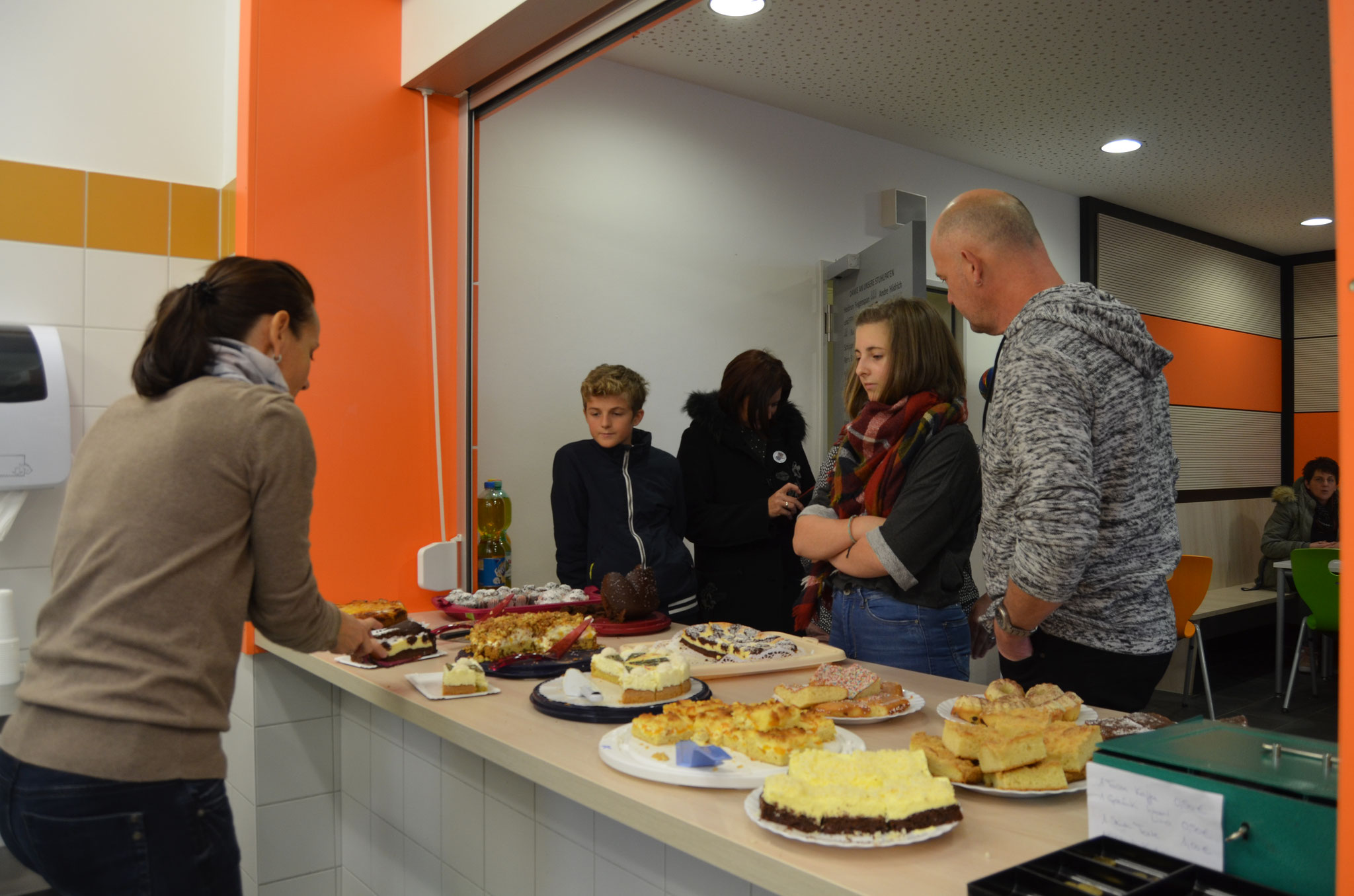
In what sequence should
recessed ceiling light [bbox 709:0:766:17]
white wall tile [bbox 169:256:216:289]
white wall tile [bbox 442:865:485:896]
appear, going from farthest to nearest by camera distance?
recessed ceiling light [bbox 709:0:766:17] → white wall tile [bbox 169:256:216:289] → white wall tile [bbox 442:865:485:896]

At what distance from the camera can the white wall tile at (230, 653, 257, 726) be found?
2.69m

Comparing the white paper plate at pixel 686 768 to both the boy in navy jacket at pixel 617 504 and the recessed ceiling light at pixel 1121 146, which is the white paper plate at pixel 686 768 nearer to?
the boy in navy jacket at pixel 617 504

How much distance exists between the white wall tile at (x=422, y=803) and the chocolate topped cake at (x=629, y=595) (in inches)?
22.1

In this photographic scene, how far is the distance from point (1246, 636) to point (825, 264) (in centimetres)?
423

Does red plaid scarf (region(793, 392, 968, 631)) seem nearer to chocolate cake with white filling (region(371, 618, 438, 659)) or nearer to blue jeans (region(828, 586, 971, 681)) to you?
blue jeans (region(828, 586, 971, 681))

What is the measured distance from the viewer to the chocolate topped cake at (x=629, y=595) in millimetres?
2414

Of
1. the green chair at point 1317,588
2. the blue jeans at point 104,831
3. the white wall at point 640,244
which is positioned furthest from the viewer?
the green chair at point 1317,588

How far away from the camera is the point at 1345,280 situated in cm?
81

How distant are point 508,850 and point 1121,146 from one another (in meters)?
4.78

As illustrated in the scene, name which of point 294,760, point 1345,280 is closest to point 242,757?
point 294,760

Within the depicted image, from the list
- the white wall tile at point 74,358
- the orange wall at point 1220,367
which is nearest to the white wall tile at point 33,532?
the white wall tile at point 74,358

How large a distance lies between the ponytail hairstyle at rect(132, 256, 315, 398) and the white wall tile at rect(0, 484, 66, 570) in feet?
4.84

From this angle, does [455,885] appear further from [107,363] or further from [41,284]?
[41,284]

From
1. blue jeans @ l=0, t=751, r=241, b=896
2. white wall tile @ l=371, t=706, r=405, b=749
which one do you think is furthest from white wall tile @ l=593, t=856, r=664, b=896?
white wall tile @ l=371, t=706, r=405, b=749
